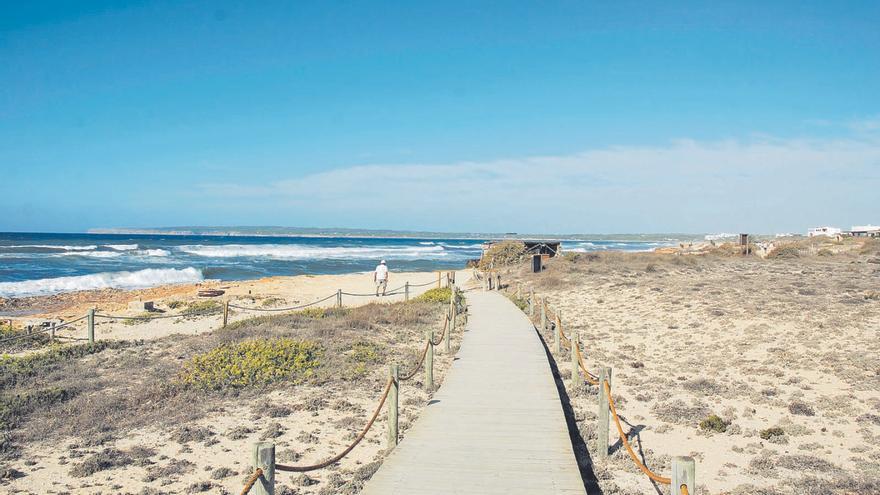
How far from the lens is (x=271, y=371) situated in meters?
11.3

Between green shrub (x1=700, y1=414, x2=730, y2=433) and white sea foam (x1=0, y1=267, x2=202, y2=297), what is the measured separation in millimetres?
35140

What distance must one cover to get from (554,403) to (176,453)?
530cm

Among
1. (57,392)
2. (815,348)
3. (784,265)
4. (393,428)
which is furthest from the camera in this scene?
(784,265)

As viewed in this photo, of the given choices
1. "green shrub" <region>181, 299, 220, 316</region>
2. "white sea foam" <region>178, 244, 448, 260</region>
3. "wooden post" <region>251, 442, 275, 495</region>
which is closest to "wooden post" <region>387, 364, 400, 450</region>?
"wooden post" <region>251, 442, 275, 495</region>

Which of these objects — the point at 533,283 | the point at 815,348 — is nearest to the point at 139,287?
the point at 533,283

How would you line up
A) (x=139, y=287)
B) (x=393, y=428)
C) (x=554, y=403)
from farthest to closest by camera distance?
1. (x=139, y=287)
2. (x=554, y=403)
3. (x=393, y=428)

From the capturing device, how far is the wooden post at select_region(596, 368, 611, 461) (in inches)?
293

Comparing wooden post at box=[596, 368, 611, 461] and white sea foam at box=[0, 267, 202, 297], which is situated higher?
wooden post at box=[596, 368, 611, 461]

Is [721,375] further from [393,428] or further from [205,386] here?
[205,386]

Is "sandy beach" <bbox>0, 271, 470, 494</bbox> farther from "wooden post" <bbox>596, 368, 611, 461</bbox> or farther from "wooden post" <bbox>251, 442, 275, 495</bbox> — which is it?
"wooden post" <bbox>596, 368, 611, 461</bbox>

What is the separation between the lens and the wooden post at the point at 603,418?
24.4 feet

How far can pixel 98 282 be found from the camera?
38.4 meters

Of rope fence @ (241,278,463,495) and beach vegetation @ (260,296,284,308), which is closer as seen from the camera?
rope fence @ (241,278,463,495)

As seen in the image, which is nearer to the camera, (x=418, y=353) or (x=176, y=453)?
(x=176, y=453)
